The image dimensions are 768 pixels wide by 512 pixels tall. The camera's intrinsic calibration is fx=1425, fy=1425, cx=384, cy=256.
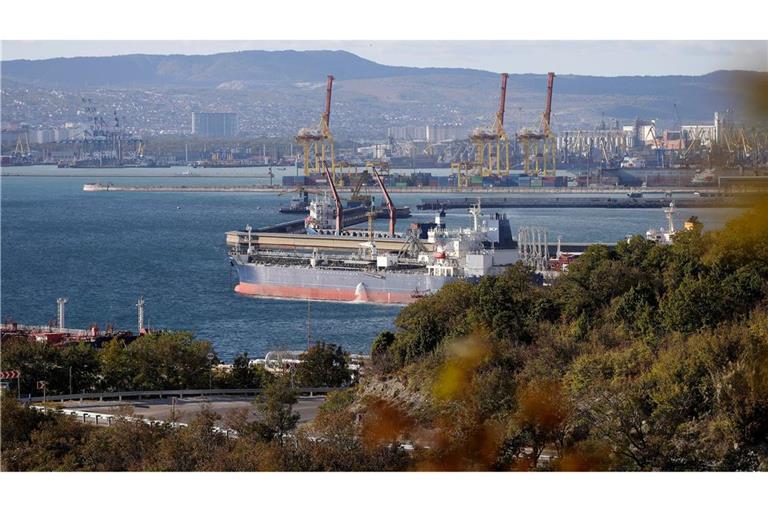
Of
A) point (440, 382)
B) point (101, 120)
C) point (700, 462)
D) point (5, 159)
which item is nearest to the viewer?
point (700, 462)

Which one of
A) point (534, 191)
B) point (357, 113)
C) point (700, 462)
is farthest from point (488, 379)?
→ point (357, 113)

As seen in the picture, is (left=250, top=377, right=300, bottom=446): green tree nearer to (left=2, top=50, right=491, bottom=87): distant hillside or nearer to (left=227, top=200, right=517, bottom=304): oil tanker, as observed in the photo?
(left=227, top=200, right=517, bottom=304): oil tanker

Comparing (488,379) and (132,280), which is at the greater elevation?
(488,379)

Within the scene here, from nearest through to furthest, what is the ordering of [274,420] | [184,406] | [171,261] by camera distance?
[274,420] → [184,406] → [171,261]

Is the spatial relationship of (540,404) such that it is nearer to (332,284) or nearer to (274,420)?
(274,420)

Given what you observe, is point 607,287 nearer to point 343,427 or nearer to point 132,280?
point 343,427

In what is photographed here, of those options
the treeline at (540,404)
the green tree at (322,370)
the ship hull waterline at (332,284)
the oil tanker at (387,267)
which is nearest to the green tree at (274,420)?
the treeline at (540,404)

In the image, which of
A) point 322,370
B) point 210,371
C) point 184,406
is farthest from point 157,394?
point 322,370
